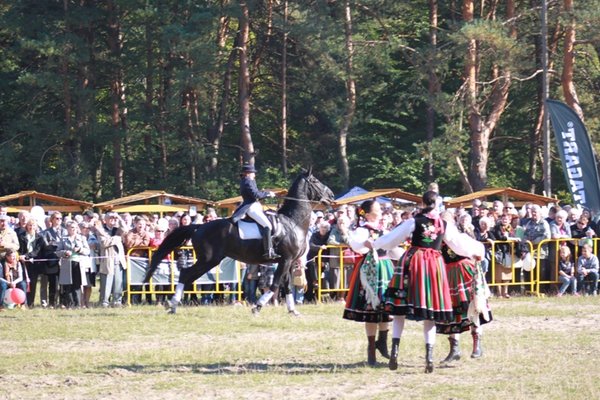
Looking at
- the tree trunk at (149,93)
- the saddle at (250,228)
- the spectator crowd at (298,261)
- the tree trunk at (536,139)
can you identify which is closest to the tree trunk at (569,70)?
the tree trunk at (536,139)

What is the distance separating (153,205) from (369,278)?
73.6 ft

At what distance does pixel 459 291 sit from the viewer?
11477 millimetres

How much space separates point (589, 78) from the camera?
40.2m

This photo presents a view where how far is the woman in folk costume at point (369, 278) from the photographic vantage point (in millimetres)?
11461

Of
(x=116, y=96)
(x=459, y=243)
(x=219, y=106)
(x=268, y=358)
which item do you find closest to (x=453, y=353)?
(x=459, y=243)

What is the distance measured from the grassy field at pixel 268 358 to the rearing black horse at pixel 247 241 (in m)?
0.62

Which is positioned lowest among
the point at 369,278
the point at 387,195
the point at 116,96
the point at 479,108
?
the point at 369,278

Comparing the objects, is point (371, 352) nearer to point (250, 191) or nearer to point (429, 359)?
point (429, 359)

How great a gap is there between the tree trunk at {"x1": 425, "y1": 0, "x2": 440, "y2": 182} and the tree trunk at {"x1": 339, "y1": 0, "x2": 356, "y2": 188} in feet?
8.88

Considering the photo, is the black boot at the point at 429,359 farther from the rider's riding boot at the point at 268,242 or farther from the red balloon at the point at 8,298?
the red balloon at the point at 8,298

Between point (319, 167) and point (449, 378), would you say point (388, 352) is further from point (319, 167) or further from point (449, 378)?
point (319, 167)

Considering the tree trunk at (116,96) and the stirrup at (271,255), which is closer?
the stirrup at (271,255)

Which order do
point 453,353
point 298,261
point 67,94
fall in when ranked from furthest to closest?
point 67,94 < point 298,261 < point 453,353

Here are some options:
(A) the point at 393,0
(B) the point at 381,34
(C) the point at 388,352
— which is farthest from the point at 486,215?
(B) the point at 381,34
